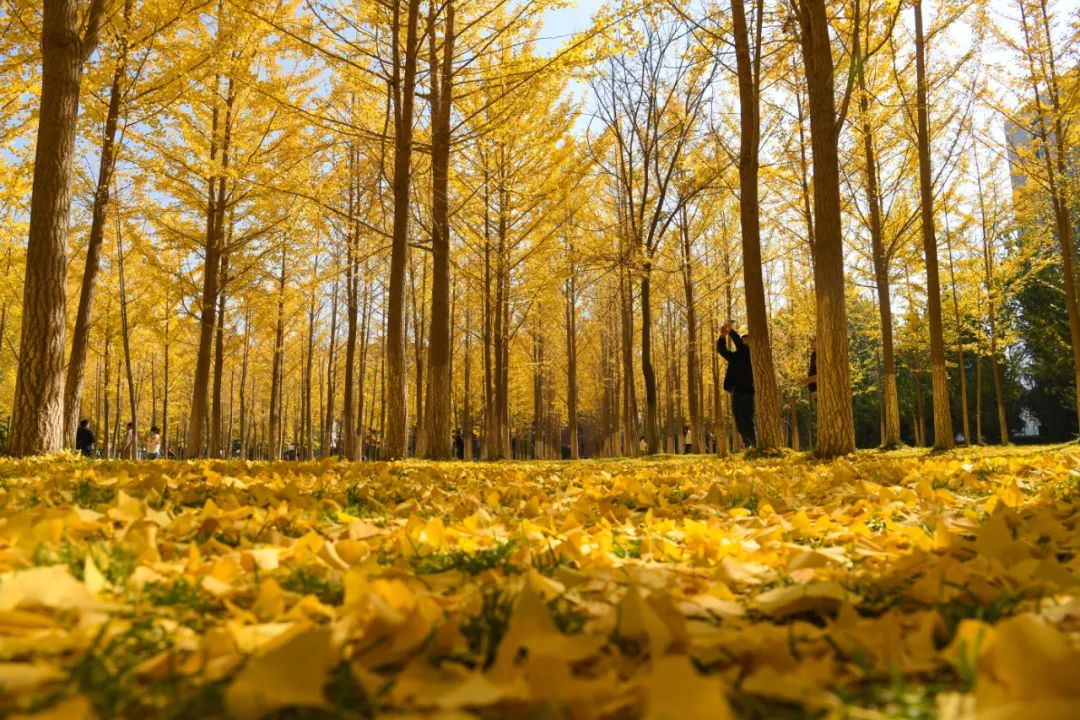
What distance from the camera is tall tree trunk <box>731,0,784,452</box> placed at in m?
8.50

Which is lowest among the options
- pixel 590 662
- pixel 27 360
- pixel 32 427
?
pixel 590 662

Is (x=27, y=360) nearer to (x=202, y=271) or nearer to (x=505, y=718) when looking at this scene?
(x=505, y=718)

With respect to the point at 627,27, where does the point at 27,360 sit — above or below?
below

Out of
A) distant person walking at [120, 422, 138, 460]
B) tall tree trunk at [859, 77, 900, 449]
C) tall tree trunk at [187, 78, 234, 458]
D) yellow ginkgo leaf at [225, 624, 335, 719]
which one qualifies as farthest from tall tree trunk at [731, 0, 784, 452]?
distant person walking at [120, 422, 138, 460]

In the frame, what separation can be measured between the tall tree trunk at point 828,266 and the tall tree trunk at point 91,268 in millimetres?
8367

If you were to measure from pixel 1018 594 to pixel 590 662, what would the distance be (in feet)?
2.81

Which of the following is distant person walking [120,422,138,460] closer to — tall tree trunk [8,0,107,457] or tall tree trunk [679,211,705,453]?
tall tree trunk [8,0,107,457]

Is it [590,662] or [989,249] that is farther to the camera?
[989,249]

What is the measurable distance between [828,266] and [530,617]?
6.92 m

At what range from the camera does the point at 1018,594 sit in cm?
126

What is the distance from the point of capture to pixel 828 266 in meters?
7.08

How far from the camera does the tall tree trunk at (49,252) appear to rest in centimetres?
550

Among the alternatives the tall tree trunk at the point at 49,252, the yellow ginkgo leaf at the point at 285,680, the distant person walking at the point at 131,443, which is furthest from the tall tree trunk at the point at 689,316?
the yellow ginkgo leaf at the point at 285,680

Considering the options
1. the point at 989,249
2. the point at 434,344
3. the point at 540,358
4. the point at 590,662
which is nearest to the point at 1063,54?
the point at 989,249
